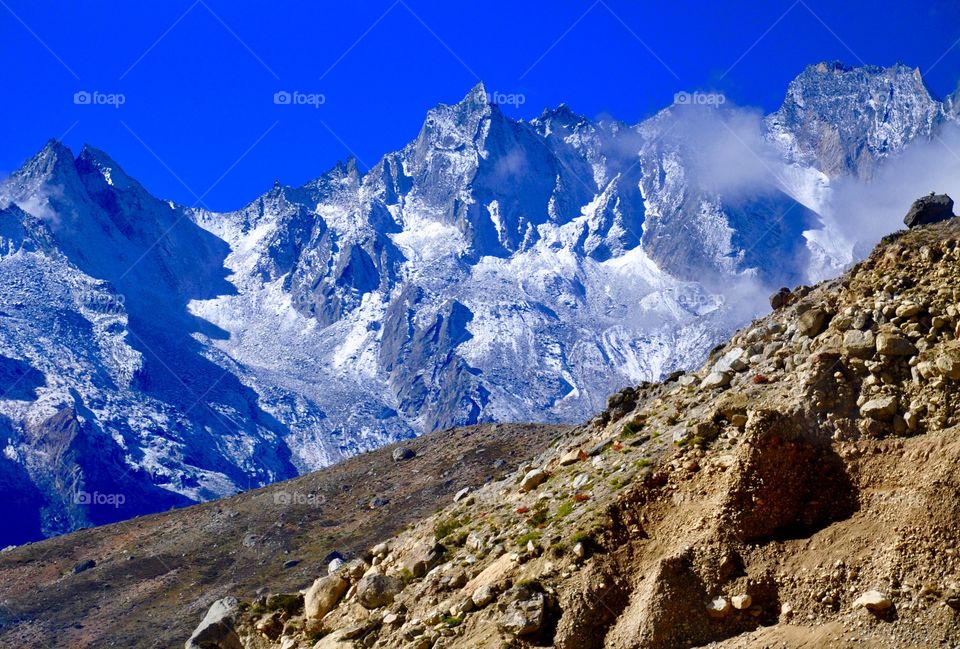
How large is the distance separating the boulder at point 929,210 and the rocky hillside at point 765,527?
57.9 feet

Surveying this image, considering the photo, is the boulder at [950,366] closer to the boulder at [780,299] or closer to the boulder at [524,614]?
the boulder at [524,614]

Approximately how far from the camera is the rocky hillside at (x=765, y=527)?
15.9m

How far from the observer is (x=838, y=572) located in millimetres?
16172

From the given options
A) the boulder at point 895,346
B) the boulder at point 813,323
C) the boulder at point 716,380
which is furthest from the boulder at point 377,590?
the boulder at point 895,346

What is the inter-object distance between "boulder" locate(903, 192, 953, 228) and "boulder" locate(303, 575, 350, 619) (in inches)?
1029

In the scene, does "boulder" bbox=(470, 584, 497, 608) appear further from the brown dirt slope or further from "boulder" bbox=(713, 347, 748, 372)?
the brown dirt slope

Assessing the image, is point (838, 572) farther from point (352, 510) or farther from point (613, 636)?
point (352, 510)

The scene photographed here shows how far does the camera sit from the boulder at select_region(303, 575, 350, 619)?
23.6 m

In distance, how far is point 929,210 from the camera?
39.2 m

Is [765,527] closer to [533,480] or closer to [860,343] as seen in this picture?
[860,343]

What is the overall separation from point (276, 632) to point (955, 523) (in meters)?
15.0

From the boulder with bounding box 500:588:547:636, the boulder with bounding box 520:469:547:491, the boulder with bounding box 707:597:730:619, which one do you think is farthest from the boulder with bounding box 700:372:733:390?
the boulder with bounding box 500:588:547:636

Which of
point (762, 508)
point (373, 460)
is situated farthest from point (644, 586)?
point (373, 460)

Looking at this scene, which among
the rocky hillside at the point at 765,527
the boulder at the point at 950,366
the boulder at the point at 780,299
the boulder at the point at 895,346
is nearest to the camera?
the rocky hillside at the point at 765,527
